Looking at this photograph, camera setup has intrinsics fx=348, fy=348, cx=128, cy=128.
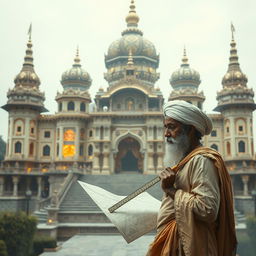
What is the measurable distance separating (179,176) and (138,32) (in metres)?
57.9

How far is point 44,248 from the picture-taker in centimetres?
1725

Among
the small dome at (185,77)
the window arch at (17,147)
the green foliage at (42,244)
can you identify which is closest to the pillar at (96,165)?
the window arch at (17,147)

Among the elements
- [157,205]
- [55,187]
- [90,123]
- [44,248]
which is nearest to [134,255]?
[44,248]

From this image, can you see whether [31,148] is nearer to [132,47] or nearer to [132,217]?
[132,47]

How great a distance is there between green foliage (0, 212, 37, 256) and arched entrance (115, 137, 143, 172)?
27.0m

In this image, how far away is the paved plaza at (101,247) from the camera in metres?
15.7

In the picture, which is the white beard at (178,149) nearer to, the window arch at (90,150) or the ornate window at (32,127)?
the window arch at (90,150)

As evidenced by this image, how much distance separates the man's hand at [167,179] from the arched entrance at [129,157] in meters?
40.1

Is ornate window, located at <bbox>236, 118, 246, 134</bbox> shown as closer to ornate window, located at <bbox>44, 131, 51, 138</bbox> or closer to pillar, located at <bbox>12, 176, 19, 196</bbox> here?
ornate window, located at <bbox>44, 131, 51, 138</bbox>

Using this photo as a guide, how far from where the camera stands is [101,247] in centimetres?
1741

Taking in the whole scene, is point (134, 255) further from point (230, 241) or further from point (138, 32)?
point (138, 32)

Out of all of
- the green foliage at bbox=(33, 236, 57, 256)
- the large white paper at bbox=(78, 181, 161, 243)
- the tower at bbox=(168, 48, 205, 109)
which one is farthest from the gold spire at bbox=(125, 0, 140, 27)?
the large white paper at bbox=(78, 181, 161, 243)

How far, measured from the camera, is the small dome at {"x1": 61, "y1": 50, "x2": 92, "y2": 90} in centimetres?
5006

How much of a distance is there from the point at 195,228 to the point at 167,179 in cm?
45
